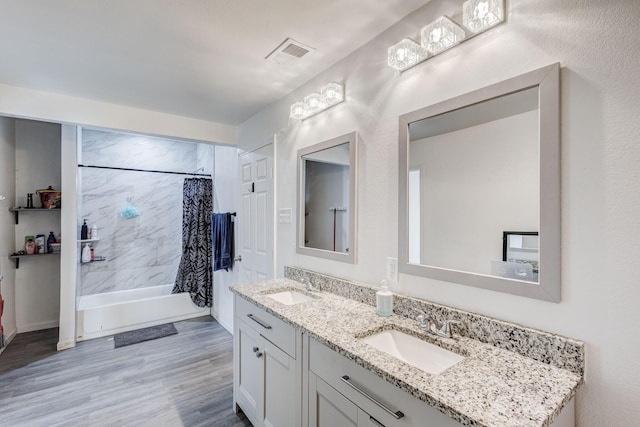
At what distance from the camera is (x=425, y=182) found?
1451mm

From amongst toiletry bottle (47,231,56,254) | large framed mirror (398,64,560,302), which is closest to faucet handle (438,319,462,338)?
large framed mirror (398,64,560,302)

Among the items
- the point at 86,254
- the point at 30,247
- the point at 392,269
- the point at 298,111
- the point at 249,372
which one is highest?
the point at 298,111

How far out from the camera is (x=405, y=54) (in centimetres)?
144

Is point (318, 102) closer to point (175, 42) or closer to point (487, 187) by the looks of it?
point (175, 42)

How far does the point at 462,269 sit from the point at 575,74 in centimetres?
80

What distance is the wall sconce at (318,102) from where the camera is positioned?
190 centimetres

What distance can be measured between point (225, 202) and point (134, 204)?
1.66m

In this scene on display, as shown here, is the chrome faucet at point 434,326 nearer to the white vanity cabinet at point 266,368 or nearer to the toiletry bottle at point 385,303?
the toiletry bottle at point 385,303

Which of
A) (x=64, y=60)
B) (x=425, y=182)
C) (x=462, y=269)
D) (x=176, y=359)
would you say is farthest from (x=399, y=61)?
(x=176, y=359)

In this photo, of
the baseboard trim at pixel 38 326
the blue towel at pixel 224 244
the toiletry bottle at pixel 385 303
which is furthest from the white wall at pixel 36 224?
the toiletry bottle at pixel 385 303

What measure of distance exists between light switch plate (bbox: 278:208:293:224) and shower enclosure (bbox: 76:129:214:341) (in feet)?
6.97

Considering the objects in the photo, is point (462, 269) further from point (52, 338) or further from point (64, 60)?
point (52, 338)

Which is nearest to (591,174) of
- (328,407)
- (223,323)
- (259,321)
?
(328,407)

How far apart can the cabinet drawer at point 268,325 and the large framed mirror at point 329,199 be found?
1.84 feet
